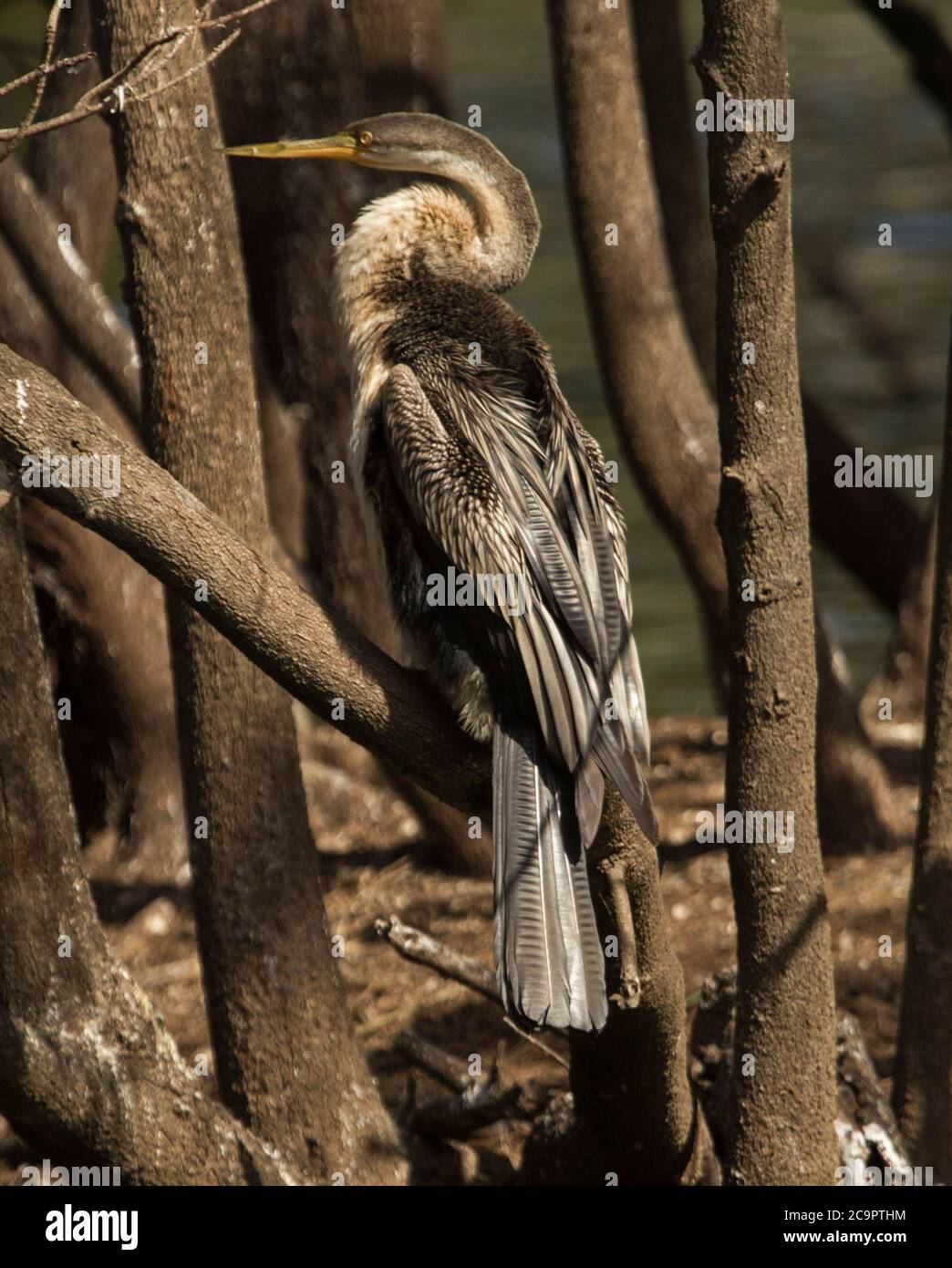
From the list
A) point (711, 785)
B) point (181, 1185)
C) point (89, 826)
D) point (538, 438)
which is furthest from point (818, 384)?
point (181, 1185)

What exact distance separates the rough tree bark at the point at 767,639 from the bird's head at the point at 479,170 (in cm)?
77

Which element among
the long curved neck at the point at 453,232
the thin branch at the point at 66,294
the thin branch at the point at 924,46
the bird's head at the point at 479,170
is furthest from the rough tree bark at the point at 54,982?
the thin branch at the point at 924,46

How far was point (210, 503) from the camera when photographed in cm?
308

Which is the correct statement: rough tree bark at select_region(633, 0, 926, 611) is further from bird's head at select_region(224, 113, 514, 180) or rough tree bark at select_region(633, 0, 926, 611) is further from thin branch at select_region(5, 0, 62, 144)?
thin branch at select_region(5, 0, 62, 144)

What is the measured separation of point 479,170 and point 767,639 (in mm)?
1208

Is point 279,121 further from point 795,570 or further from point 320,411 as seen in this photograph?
point 795,570

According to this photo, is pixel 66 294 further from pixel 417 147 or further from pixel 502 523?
pixel 502 523

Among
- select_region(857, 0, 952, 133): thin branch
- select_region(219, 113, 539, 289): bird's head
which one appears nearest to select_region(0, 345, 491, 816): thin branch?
select_region(219, 113, 539, 289): bird's head

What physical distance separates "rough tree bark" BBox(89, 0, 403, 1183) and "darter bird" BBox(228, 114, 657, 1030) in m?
0.31

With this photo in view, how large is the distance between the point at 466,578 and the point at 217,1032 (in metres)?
1.08

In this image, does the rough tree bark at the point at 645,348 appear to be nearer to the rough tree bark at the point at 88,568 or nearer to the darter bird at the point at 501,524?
the darter bird at the point at 501,524

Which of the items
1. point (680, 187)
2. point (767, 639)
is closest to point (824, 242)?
point (680, 187)

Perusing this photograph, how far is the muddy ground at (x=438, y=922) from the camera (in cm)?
400

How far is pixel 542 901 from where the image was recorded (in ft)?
8.63
